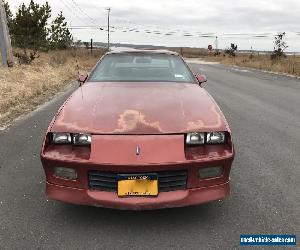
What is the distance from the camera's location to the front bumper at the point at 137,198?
3057 millimetres

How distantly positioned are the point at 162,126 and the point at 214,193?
69 centimetres

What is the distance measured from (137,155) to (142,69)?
7.26ft

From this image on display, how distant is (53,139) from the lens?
3299 millimetres

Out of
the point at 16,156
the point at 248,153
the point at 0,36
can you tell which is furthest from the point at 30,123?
the point at 0,36

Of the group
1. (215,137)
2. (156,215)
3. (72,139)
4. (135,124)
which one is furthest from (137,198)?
(215,137)

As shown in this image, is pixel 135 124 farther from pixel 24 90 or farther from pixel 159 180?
pixel 24 90

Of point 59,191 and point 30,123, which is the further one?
point 30,123

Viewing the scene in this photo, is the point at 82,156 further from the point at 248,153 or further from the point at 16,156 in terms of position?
the point at 248,153

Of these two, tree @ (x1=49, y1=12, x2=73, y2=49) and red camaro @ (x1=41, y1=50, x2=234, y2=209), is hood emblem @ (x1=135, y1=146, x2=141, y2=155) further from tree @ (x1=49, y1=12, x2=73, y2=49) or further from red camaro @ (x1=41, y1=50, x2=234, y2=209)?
tree @ (x1=49, y1=12, x2=73, y2=49)

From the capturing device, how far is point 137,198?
307 cm

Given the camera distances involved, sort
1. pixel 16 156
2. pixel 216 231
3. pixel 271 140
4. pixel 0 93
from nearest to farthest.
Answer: pixel 216 231, pixel 16 156, pixel 271 140, pixel 0 93

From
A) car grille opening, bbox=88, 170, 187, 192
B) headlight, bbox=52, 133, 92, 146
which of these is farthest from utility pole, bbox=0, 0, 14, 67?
car grille opening, bbox=88, 170, 187, 192

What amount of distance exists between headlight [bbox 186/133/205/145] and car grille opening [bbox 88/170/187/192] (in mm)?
272

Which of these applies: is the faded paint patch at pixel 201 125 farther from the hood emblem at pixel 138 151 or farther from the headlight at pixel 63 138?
the headlight at pixel 63 138
